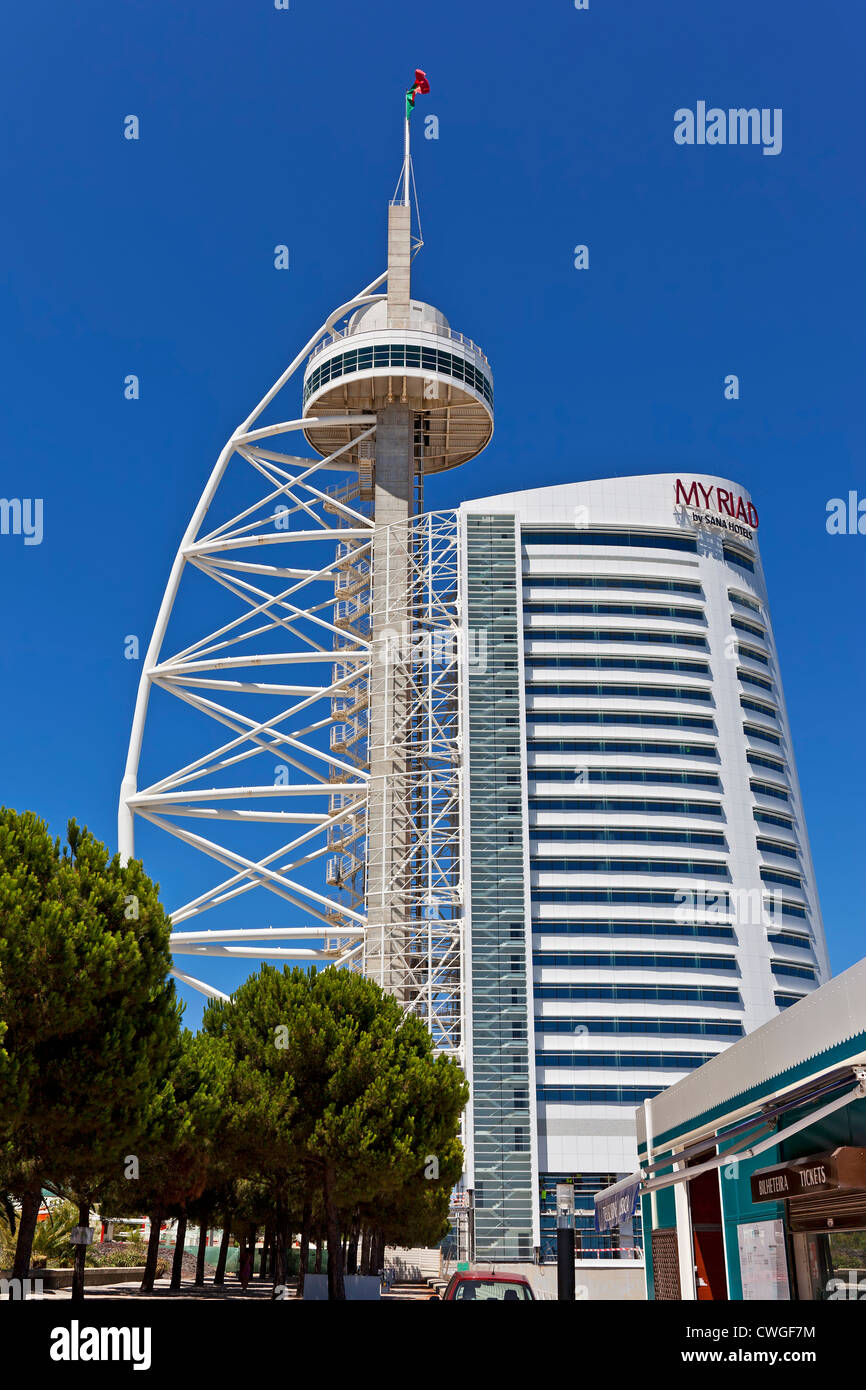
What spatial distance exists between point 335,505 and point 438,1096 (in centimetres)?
5761

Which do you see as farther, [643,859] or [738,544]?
[738,544]

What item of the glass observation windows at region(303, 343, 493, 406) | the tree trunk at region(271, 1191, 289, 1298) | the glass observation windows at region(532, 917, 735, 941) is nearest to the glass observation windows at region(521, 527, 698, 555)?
the glass observation windows at region(303, 343, 493, 406)

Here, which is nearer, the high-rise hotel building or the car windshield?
the car windshield

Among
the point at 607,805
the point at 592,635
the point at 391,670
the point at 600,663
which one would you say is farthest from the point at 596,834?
the point at 391,670

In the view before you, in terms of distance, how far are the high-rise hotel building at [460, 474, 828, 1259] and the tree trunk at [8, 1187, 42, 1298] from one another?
188 feet

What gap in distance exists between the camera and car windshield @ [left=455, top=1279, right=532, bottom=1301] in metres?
21.1

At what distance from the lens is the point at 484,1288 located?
21281mm

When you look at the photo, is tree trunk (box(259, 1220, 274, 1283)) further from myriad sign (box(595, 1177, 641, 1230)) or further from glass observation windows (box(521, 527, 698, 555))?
glass observation windows (box(521, 527, 698, 555))

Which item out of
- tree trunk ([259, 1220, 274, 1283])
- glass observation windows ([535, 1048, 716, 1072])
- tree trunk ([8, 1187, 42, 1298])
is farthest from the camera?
glass observation windows ([535, 1048, 716, 1072])

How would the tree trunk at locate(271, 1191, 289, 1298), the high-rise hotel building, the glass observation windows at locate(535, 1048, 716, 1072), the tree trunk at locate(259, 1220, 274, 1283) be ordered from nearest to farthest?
the tree trunk at locate(271, 1191, 289, 1298) → the tree trunk at locate(259, 1220, 274, 1283) → the high-rise hotel building → the glass observation windows at locate(535, 1048, 716, 1072)

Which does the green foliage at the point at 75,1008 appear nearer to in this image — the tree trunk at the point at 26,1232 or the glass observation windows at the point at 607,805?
the tree trunk at the point at 26,1232

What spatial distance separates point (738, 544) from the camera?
378 ft
